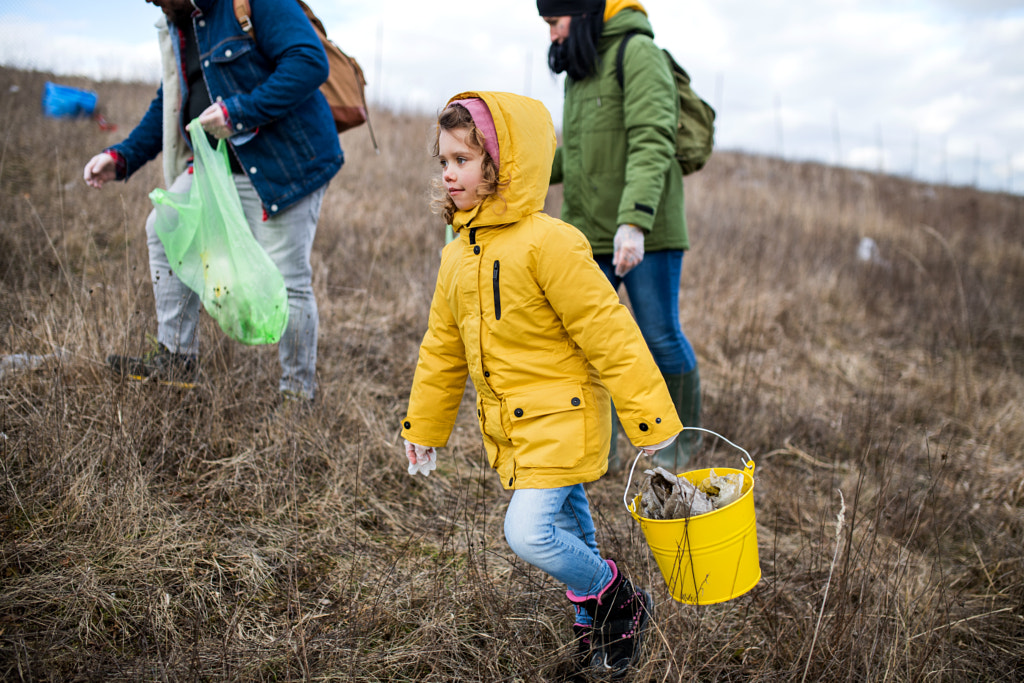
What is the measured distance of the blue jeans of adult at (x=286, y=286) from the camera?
2.49m

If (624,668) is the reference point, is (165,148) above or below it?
above

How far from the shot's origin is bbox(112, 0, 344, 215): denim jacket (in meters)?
2.29

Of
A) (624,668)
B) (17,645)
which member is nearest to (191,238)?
(17,645)

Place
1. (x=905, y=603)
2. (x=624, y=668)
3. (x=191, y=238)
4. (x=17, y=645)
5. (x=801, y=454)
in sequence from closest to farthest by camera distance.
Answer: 1. (x=17, y=645)
2. (x=624, y=668)
3. (x=905, y=603)
4. (x=191, y=238)
5. (x=801, y=454)

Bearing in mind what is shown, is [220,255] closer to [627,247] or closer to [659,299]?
[627,247]

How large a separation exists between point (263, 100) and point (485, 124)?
1246 mm

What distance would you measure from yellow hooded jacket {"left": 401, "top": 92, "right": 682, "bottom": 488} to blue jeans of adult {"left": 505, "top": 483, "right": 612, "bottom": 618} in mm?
49

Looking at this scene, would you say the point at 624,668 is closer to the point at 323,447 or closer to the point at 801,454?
the point at 323,447

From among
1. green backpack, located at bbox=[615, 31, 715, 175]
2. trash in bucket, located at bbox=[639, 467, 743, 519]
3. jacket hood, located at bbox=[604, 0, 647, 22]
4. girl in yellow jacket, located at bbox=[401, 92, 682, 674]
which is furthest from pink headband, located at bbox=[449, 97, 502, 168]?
green backpack, located at bbox=[615, 31, 715, 175]

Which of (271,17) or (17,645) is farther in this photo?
(271,17)

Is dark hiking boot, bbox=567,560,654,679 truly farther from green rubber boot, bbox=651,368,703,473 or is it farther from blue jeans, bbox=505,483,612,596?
green rubber boot, bbox=651,368,703,473

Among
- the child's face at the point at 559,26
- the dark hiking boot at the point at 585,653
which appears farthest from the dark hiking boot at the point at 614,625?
the child's face at the point at 559,26

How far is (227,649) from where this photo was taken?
1.53 metres

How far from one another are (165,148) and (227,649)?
6.52 ft
